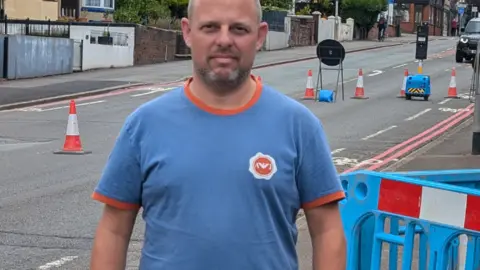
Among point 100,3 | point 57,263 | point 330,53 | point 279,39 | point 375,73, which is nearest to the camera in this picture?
point 57,263

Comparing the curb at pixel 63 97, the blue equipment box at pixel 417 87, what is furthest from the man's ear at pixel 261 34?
the blue equipment box at pixel 417 87

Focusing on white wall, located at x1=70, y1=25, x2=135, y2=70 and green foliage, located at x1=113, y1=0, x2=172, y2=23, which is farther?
green foliage, located at x1=113, y1=0, x2=172, y2=23

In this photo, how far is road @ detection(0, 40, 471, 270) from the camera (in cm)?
878

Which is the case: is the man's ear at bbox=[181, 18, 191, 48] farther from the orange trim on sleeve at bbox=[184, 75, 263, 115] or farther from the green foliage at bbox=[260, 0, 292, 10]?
the green foliage at bbox=[260, 0, 292, 10]

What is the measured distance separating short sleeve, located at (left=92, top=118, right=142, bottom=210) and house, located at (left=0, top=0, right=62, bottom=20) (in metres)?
35.6

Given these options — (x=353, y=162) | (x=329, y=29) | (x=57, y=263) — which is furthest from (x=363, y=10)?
(x=57, y=263)

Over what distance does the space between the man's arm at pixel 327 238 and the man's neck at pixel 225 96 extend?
1.44 ft

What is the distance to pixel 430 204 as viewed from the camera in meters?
5.00

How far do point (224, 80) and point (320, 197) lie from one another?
0.51 metres

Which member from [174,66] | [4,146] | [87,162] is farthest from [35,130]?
[174,66]

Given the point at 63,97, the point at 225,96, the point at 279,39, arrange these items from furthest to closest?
1. the point at 279,39
2. the point at 63,97
3. the point at 225,96

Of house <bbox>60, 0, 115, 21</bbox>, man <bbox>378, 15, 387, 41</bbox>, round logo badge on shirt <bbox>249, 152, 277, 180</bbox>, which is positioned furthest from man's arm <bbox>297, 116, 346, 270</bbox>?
man <bbox>378, 15, 387, 41</bbox>

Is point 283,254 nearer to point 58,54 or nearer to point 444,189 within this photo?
point 444,189

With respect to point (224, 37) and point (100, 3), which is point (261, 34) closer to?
point (224, 37)
